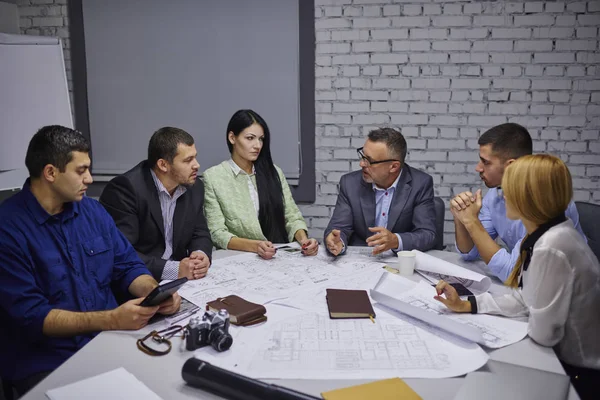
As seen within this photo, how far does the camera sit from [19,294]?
1.51 metres

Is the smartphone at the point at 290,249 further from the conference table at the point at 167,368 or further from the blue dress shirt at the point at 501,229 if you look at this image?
the conference table at the point at 167,368

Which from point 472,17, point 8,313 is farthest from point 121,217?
point 472,17

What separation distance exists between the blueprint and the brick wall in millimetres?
1597

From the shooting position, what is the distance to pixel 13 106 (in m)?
3.31

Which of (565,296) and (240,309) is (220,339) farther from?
(565,296)

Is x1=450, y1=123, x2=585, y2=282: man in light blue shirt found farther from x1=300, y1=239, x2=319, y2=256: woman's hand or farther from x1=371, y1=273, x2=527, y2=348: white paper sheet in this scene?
x1=300, y1=239, x2=319, y2=256: woman's hand

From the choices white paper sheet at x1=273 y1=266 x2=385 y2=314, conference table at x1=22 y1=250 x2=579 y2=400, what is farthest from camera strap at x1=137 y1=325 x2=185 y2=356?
white paper sheet at x1=273 y1=266 x2=385 y2=314

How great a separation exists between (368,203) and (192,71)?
1.84 metres

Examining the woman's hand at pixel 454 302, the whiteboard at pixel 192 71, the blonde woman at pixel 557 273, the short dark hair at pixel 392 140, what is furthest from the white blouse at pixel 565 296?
the whiteboard at pixel 192 71

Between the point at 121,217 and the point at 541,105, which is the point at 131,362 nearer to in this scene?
the point at 121,217

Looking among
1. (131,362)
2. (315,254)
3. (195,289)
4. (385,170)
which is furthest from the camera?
(385,170)

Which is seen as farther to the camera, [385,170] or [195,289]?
[385,170]

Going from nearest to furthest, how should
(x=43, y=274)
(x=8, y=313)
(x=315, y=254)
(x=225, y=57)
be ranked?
(x=8, y=313), (x=43, y=274), (x=315, y=254), (x=225, y=57)

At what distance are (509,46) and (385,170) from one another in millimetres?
1552
